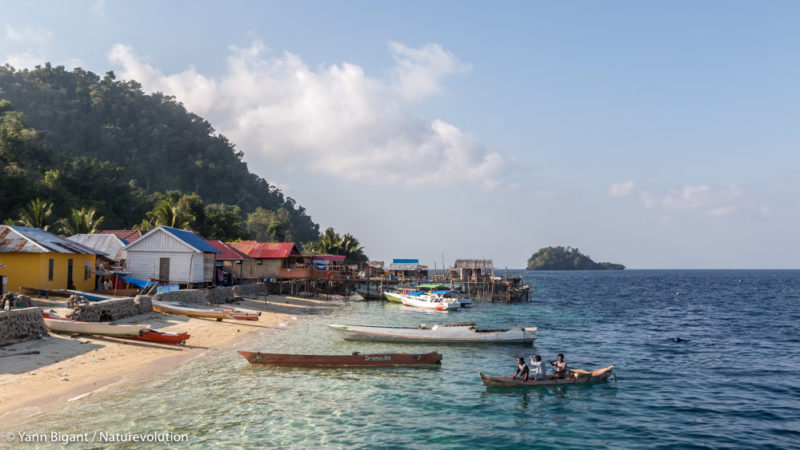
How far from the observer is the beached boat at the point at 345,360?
917 inches

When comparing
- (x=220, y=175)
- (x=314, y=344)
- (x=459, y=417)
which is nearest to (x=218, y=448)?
(x=459, y=417)

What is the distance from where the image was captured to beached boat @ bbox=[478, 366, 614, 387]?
20547mm

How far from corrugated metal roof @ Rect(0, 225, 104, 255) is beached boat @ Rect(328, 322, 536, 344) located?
2014cm

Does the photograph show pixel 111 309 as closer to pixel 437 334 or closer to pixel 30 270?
pixel 30 270

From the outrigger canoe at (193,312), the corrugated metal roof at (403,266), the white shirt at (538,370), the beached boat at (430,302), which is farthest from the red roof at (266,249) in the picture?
the white shirt at (538,370)

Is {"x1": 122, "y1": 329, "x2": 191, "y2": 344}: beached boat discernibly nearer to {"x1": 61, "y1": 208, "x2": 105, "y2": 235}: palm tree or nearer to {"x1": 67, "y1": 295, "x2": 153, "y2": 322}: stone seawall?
{"x1": 67, "y1": 295, "x2": 153, "y2": 322}: stone seawall

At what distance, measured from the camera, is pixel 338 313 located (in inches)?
1870

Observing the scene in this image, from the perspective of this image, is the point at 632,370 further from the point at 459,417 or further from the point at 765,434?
the point at 459,417

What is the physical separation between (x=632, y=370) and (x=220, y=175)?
135828 mm

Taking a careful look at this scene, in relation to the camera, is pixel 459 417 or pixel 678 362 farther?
pixel 678 362

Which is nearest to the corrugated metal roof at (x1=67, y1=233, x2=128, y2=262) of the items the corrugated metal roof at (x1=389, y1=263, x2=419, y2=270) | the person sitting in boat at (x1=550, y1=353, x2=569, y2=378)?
the person sitting in boat at (x1=550, y1=353, x2=569, y2=378)

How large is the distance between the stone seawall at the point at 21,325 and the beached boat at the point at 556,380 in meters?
20.2

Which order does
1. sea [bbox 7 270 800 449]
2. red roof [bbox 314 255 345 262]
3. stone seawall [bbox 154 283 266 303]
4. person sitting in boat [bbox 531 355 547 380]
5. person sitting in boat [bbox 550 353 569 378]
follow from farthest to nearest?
red roof [bbox 314 255 345 262] → stone seawall [bbox 154 283 266 303] → person sitting in boat [bbox 550 353 569 378] → person sitting in boat [bbox 531 355 547 380] → sea [bbox 7 270 800 449]

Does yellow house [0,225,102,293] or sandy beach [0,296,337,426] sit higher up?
yellow house [0,225,102,293]
